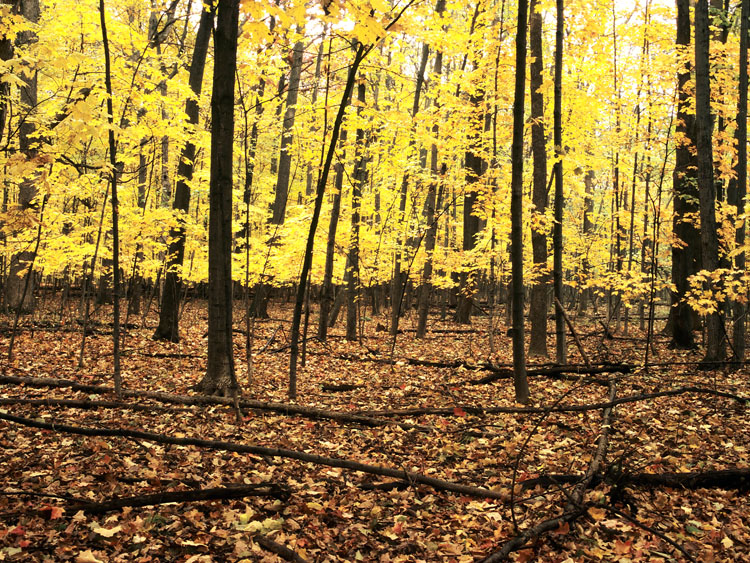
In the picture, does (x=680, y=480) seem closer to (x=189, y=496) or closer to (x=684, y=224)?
(x=189, y=496)

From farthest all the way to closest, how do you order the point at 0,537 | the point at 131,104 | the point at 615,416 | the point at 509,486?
the point at 131,104, the point at 615,416, the point at 509,486, the point at 0,537

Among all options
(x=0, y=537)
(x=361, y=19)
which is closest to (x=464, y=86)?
(x=361, y=19)

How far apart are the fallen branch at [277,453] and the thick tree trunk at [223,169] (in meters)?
1.39

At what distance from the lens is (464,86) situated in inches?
468

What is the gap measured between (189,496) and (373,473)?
162cm

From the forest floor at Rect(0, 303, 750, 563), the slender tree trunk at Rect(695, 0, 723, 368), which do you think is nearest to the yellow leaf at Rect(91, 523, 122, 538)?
the forest floor at Rect(0, 303, 750, 563)

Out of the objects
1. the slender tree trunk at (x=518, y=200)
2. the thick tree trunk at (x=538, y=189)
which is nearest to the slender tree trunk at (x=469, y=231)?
the thick tree trunk at (x=538, y=189)

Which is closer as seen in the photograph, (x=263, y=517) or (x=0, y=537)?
(x=0, y=537)

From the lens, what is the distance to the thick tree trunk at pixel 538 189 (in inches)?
430

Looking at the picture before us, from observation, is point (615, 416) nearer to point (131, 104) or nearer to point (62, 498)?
point (62, 498)

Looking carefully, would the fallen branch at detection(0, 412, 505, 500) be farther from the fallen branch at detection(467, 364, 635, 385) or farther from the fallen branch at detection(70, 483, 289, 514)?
the fallen branch at detection(467, 364, 635, 385)

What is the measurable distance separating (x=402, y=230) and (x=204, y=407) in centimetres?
918

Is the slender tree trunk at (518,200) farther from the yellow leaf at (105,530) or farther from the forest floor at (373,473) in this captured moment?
the yellow leaf at (105,530)

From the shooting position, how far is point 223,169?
6523 millimetres
